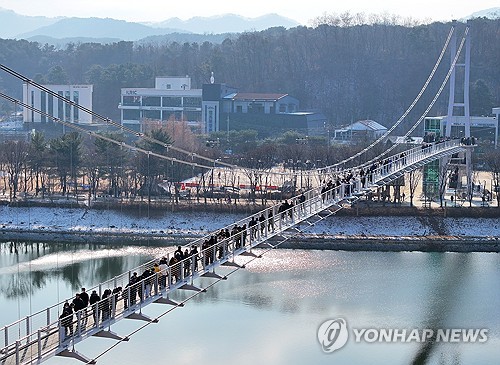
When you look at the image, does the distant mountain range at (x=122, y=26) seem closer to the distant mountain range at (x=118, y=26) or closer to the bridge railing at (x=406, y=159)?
the distant mountain range at (x=118, y=26)

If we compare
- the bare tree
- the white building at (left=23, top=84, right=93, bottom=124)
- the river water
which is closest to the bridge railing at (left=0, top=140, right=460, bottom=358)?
the river water

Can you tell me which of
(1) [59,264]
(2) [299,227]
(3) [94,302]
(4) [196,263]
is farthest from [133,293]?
(2) [299,227]

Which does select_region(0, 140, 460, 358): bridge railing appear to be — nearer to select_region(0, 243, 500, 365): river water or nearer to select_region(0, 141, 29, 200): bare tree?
select_region(0, 243, 500, 365): river water

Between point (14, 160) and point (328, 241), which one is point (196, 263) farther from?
point (14, 160)

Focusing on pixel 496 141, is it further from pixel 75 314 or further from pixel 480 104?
pixel 75 314

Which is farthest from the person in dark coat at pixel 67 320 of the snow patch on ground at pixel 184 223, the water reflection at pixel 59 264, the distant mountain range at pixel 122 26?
the distant mountain range at pixel 122 26

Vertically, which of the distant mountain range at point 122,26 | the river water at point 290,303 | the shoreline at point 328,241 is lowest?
the river water at point 290,303

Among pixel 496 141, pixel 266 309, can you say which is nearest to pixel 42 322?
pixel 266 309
